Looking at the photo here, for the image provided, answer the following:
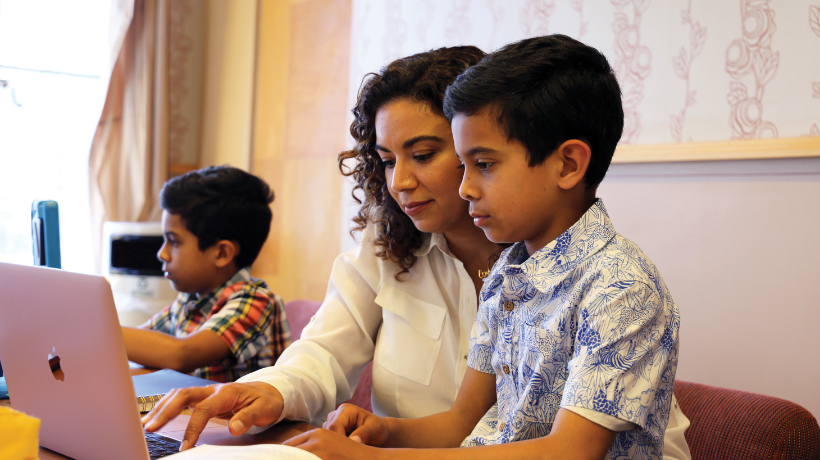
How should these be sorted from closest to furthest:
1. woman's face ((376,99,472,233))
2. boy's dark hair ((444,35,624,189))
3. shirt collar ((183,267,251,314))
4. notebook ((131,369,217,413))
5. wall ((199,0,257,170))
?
boy's dark hair ((444,35,624,189))
notebook ((131,369,217,413))
woman's face ((376,99,472,233))
shirt collar ((183,267,251,314))
wall ((199,0,257,170))

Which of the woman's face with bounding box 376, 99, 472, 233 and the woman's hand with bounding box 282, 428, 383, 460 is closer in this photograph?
the woman's hand with bounding box 282, 428, 383, 460

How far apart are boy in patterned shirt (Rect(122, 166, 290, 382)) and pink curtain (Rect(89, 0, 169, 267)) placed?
170 centimetres

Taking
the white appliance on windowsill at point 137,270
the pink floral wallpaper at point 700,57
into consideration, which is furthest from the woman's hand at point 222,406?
the white appliance on windowsill at point 137,270

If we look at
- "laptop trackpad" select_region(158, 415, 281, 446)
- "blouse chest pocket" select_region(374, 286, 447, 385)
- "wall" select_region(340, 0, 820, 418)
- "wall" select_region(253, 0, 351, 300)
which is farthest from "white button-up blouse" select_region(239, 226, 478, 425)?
"wall" select_region(253, 0, 351, 300)

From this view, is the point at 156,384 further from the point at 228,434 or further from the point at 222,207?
the point at 222,207

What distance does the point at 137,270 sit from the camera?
2688 mm

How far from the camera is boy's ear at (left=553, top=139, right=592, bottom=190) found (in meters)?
0.87

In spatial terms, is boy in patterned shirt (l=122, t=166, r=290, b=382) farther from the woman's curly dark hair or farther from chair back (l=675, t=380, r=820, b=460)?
chair back (l=675, t=380, r=820, b=460)

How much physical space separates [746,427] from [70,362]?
36.5 inches

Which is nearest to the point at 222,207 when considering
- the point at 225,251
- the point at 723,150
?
the point at 225,251

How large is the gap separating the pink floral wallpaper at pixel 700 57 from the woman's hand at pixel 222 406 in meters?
1.38

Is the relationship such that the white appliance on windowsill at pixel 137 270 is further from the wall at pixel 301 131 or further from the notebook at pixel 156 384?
the notebook at pixel 156 384

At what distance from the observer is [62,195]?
10.8 feet

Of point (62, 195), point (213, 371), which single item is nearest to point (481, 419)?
point (213, 371)
